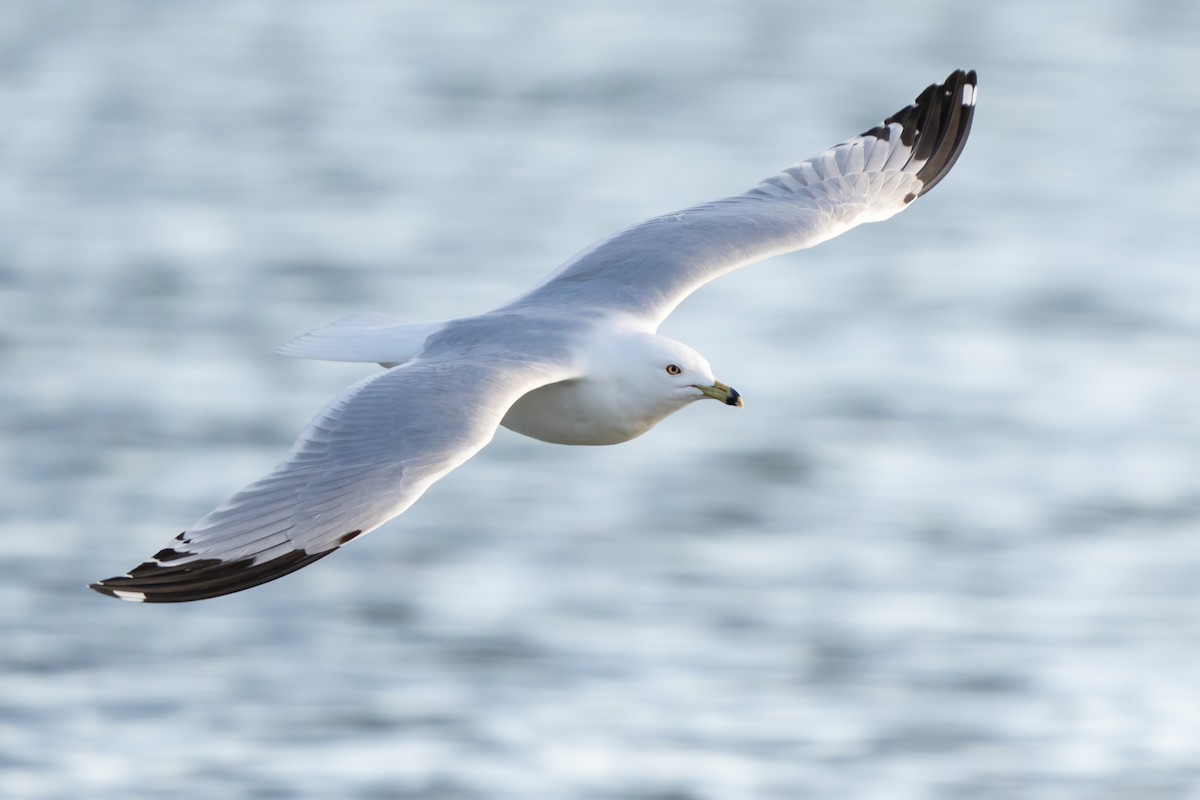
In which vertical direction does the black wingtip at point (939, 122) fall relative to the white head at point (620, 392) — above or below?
above

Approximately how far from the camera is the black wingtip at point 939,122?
8.30m

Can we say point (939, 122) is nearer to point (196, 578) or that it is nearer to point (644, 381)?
point (644, 381)

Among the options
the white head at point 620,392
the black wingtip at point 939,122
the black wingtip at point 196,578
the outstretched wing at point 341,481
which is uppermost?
the black wingtip at point 939,122

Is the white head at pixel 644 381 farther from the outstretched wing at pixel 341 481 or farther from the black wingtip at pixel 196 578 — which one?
the black wingtip at pixel 196 578

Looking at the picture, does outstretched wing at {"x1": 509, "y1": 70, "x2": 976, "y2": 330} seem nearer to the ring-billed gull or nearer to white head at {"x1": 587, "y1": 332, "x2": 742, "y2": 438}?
the ring-billed gull

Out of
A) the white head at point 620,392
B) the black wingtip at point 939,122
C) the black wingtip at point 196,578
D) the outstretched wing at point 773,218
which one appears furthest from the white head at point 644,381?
the black wingtip at point 939,122

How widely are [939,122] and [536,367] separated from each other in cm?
278

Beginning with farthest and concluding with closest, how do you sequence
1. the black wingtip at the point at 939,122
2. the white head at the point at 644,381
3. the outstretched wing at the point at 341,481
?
1. the black wingtip at the point at 939,122
2. the white head at the point at 644,381
3. the outstretched wing at the point at 341,481

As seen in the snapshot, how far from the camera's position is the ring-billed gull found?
566 centimetres

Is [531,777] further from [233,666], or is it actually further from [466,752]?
[233,666]

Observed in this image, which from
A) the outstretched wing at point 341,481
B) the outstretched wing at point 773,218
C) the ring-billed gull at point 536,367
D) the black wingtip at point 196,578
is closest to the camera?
the black wingtip at point 196,578

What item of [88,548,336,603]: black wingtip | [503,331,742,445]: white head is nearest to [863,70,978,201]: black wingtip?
[503,331,742,445]: white head

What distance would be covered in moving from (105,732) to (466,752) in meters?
1.66

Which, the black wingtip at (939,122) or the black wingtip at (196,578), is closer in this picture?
the black wingtip at (196,578)
